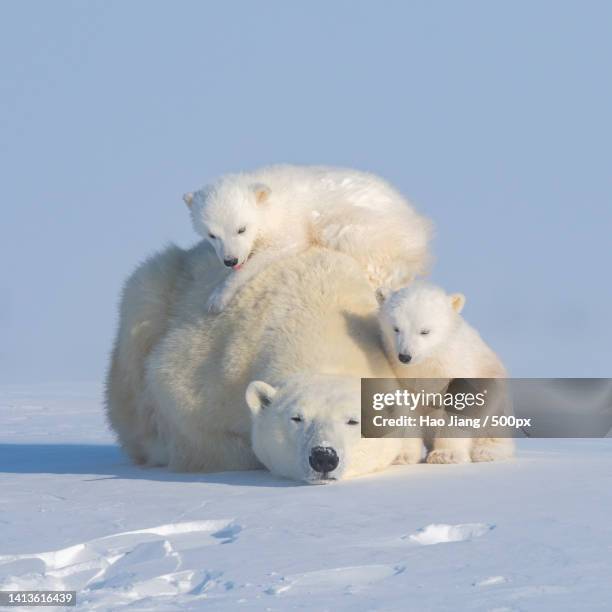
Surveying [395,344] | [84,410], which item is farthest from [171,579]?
[84,410]

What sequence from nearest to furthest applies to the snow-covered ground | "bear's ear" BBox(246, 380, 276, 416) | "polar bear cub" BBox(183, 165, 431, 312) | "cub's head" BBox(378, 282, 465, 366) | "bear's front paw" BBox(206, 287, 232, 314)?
1. the snow-covered ground
2. "bear's ear" BBox(246, 380, 276, 416)
3. "cub's head" BBox(378, 282, 465, 366)
4. "bear's front paw" BBox(206, 287, 232, 314)
5. "polar bear cub" BBox(183, 165, 431, 312)

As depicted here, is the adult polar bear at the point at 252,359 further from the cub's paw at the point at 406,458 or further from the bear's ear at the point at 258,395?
the cub's paw at the point at 406,458

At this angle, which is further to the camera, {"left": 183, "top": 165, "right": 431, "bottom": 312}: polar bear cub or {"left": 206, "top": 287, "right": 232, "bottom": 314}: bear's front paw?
{"left": 183, "top": 165, "right": 431, "bottom": 312}: polar bear cub

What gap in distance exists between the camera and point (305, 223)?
847 centimetres

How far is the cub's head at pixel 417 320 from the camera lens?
7.33 meters

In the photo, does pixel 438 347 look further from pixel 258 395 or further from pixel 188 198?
pixel 188 198

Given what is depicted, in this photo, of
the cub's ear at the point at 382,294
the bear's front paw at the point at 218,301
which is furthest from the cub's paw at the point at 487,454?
the bear's front paw at the point at 218,301

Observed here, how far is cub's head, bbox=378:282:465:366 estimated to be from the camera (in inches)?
289

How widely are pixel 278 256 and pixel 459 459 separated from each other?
1.77 m

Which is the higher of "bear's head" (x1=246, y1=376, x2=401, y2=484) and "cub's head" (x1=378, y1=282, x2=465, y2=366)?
"cub's head" (x1=378, y1=282, x2=465, y2=366)

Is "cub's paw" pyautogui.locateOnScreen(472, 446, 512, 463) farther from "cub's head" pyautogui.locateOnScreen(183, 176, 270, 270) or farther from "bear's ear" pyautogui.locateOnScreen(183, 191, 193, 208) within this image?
"bear's ear" pyautogui.locateOnScreen(183, 191, 193, 208)

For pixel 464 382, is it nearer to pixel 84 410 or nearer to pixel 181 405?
pixel 181 405

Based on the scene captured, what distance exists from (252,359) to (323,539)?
272cm

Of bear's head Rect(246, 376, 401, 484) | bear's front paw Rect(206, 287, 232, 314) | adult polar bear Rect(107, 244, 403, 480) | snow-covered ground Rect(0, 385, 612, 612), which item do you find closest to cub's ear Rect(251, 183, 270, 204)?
adult polar bear Rect(107, 244, 403, 480)
